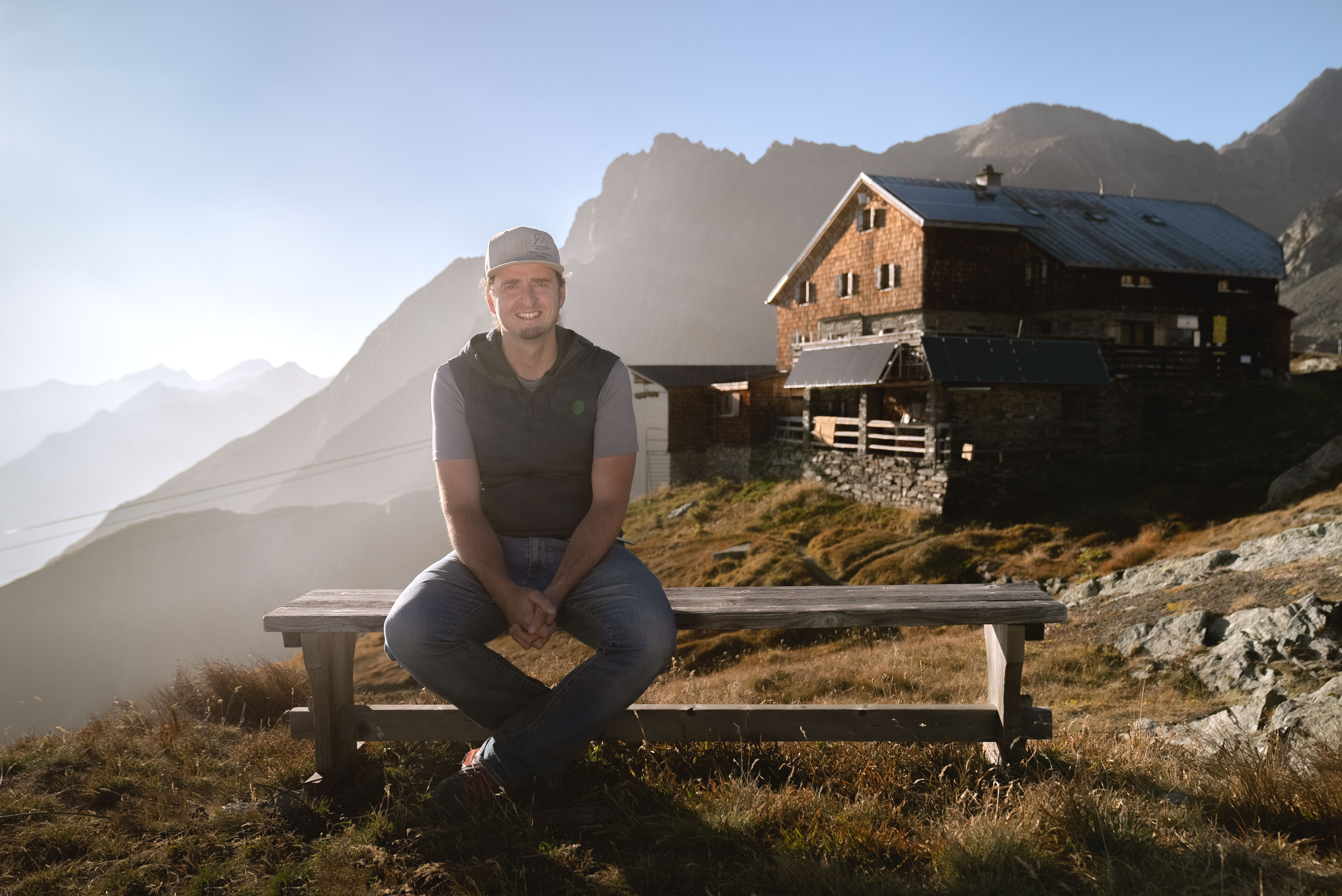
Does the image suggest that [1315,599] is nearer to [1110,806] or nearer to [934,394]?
[1110,806]

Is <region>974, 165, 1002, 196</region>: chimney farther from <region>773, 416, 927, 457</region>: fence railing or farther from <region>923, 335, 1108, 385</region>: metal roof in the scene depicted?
<region>773, 416, 927, 457</region>: fence railing

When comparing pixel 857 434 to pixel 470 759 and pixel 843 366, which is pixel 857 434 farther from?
pixel 470 759

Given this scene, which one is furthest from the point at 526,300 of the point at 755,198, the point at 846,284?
the point at 755,198

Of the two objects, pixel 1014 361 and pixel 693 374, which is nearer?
pixel 1014 361

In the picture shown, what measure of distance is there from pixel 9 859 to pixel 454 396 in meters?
2.74

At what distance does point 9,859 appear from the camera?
123 inches

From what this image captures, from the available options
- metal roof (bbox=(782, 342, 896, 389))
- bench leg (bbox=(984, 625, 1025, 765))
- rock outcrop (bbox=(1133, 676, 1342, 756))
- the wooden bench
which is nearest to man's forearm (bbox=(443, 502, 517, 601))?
the wooden bench

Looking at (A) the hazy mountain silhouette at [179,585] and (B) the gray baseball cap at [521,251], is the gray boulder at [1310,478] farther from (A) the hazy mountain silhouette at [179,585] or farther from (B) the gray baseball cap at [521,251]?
(A) the hazy mountain silhouette at [179,585]

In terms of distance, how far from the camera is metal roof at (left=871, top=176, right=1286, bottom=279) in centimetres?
2742

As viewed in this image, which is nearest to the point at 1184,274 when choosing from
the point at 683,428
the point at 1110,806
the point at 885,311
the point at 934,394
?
the point at 885,311

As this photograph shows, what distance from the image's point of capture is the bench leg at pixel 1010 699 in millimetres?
3695

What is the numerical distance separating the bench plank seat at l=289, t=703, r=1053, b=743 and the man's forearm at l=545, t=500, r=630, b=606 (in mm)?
835

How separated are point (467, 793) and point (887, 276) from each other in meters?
28.9

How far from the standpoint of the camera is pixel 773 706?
147 inches
